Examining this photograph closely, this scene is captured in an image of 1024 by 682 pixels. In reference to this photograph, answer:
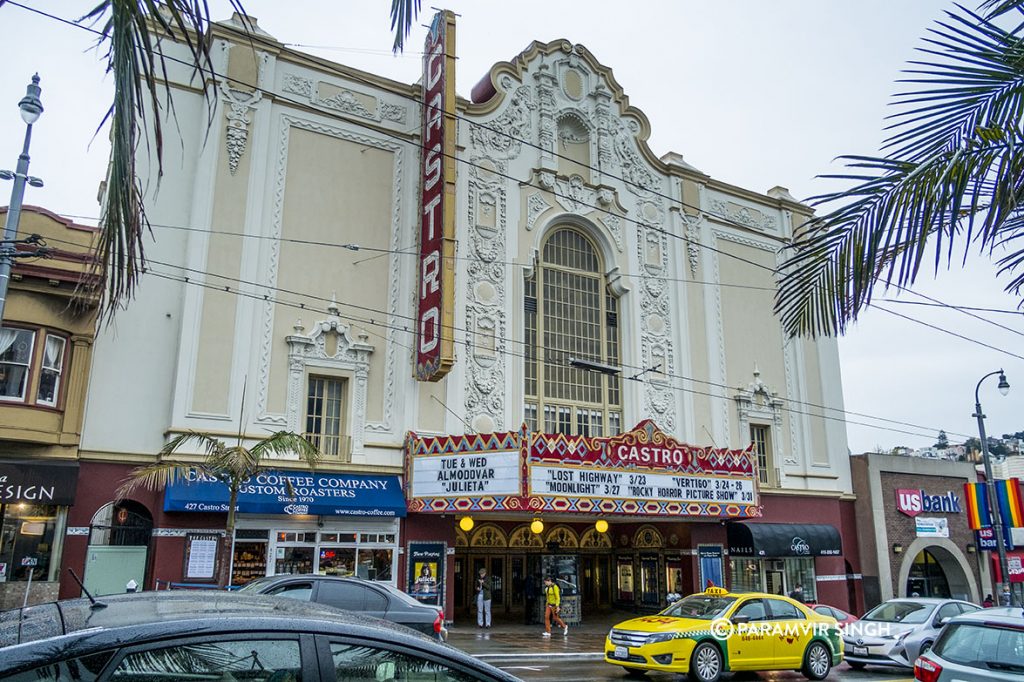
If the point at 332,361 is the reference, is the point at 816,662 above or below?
below

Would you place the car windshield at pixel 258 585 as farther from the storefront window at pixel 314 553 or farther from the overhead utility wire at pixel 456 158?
the overhead utility wire at pixel 456 158

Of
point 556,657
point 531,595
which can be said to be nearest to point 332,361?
point 556,657

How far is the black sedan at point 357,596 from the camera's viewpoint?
12.6m

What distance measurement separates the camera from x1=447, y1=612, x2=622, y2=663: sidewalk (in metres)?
18.6

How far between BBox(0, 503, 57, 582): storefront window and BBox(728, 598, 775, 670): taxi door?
14937 mm

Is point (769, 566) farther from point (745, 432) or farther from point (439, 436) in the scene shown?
point (439, 436)

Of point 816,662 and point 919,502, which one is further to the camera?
point 919,502

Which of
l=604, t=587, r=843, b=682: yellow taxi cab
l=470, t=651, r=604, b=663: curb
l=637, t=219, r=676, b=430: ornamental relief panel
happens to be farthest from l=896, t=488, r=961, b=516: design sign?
l=604, t=587, r=843, b=682: yellow taxi cab

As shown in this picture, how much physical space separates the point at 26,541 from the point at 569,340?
16226mm

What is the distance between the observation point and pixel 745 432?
30594 mm

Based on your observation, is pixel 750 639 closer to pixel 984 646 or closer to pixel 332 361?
pixel 984 646

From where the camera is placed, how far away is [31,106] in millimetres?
13734

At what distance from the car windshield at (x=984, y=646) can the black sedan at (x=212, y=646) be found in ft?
21.8

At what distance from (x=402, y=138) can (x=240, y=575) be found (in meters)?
13.4
